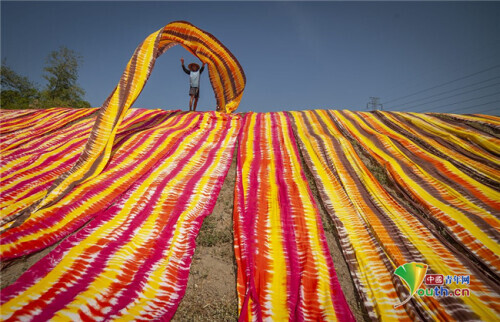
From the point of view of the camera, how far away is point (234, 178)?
3.14 meters

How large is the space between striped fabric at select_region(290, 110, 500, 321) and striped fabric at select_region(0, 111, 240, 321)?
4.69 feet

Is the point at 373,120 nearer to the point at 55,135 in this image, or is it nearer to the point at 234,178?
the point at 234,178

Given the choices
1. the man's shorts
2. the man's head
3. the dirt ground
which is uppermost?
the man's head

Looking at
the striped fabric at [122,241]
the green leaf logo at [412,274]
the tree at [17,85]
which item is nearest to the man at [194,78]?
the striped fabric at [122,241]

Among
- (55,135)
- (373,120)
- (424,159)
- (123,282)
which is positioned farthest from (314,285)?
(55,135)

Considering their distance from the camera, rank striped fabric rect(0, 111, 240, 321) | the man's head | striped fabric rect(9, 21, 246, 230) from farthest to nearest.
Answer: the man's head < striped fabric rect(9, 21, 246, 230) < striped fabric rect(0, 111, 240, 321)

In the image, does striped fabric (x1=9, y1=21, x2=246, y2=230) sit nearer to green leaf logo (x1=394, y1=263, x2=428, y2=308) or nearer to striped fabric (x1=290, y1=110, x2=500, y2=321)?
striped fabric (x1=290, y1=110, x2=500, y2=321)

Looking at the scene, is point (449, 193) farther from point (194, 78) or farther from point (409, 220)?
point (194, 78)

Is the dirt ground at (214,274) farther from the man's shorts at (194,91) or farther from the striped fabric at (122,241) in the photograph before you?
the man's shorts at (194,91)

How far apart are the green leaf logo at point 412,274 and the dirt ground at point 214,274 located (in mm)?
373

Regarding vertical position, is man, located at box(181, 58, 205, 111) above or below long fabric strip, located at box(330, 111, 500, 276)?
above

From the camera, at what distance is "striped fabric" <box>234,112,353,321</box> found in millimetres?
1426

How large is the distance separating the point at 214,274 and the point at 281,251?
1.92ft

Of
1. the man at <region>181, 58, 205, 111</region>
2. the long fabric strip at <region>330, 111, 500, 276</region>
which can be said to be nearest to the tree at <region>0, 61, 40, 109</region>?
the man at <region>181, 58, 205, 111</region>
